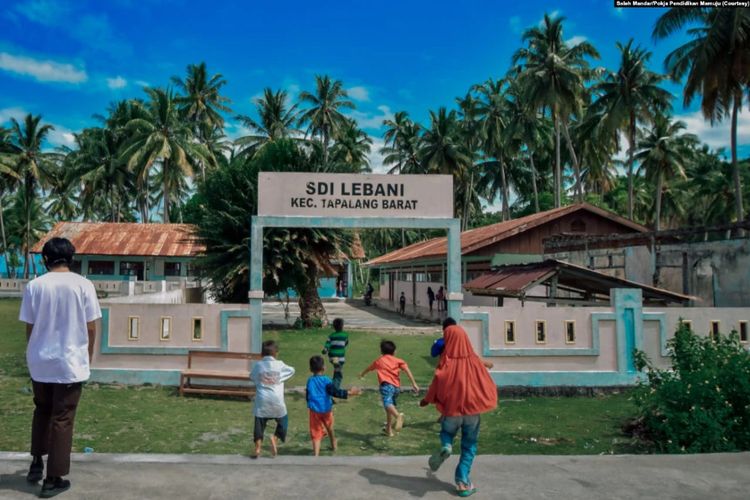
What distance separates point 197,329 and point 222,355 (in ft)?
2.68

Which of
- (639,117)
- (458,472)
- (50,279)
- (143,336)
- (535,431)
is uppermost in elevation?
(639,117)

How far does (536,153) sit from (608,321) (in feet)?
131

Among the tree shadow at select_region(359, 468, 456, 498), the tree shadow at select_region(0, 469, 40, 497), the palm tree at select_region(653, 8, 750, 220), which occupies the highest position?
the palm tree at select_region(653, 8, 750, 220)

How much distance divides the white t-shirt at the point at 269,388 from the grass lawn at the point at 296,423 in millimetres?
881

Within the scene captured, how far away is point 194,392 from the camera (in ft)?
29.8

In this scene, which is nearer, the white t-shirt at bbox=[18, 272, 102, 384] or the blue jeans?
the white t-shirt at bbox=[18, 272, 102, 384]

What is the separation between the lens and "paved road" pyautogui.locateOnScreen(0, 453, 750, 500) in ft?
13.2

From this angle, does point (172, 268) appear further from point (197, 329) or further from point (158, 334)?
point (197, 329)

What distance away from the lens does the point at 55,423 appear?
12.4ft

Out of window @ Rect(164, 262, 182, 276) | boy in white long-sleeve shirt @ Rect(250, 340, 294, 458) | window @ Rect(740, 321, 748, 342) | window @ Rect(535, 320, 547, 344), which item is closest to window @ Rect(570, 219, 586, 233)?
window @ Rect(740, 321, 748, 342)

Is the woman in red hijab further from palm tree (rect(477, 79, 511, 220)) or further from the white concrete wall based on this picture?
palm tree (rect(477, 79, 511, 220))

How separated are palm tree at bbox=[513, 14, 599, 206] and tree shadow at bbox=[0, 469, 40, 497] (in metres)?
34.8

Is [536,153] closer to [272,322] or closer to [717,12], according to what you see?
[717,12]

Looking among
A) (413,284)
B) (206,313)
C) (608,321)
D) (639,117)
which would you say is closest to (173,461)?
(206,313)
